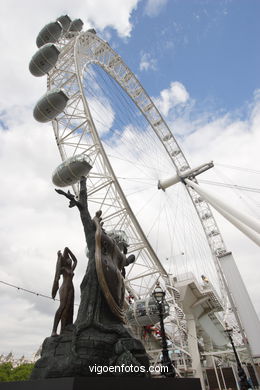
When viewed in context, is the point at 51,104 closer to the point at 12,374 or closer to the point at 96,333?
the point at 96,333

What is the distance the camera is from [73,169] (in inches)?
454

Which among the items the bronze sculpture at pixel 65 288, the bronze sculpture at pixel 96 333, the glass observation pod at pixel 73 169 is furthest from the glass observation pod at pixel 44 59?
the bronze sculpture at pixel 65 288

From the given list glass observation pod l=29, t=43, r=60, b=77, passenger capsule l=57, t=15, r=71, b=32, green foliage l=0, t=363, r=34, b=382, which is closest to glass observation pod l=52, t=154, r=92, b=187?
glass observation pod l=29, t=43, r=60, b=77

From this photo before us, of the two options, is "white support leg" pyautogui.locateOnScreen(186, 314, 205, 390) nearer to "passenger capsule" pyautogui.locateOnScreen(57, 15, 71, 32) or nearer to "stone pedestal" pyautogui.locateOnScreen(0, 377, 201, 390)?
Answer: "stone pedestal" pyautogui.locateOnScreen(0, 377, 201, 390)

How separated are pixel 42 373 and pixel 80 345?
0.74 meters

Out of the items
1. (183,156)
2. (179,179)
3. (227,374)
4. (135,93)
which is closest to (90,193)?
(179,179)

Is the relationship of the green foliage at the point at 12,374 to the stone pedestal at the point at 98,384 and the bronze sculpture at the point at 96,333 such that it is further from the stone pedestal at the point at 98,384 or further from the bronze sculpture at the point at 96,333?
the stone pedestal at the point at 98,384

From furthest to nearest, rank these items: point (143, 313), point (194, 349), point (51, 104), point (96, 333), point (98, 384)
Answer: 1. point (194, 349)
2. point (143, 313)
3. point (51, 104)
4. point (96, 333)
5. point (98, 384)

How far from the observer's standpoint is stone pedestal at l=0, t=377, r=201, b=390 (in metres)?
2.86

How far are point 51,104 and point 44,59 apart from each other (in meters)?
3.51

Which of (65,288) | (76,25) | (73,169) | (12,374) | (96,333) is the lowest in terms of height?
(96,333)

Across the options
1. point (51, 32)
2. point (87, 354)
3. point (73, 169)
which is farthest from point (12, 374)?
point (51, 32)

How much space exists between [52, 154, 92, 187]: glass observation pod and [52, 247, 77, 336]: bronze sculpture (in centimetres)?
608

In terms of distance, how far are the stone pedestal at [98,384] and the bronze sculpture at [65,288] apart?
146 centimetres
